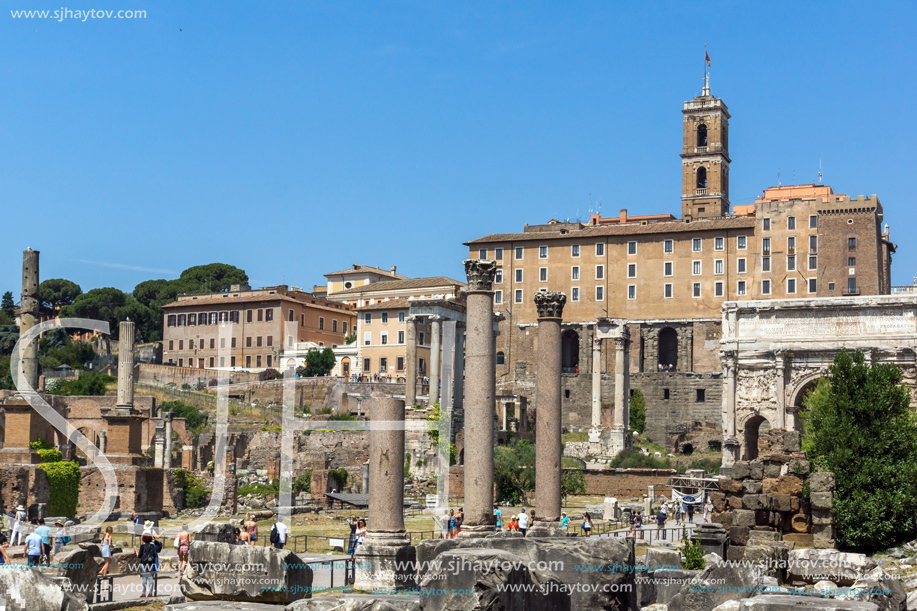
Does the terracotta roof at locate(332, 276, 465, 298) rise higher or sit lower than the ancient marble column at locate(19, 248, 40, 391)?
higher

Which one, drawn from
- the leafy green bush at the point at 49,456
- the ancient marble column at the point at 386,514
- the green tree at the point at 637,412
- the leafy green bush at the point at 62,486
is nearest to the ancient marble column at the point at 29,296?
the leafy green bush at the point at 62,486

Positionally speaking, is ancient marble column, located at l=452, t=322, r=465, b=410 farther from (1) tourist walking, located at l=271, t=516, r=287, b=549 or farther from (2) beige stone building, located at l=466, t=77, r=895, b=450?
(1) tourist walking, located at l=271, t=516, r=287, b=549

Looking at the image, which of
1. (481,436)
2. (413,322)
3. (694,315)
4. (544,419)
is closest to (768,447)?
(544,419)

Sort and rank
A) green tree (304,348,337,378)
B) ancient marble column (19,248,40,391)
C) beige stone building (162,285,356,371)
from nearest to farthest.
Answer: ancient marble column (19,248,40,391) → green tree (304,348,337,378) → beige stone building (162,285,356,371)

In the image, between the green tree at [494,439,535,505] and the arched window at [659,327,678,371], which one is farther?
the arched window at [659,327,678,371]

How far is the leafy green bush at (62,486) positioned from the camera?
26.5m

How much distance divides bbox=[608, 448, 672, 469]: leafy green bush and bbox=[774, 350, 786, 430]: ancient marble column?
870 cm

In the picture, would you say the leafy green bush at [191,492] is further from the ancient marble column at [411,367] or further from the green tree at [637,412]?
the green tree at [637,412]

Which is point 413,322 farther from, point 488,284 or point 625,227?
point 488,284

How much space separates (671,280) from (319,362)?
82.0 ft

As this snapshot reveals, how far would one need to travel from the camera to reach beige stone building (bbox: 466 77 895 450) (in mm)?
68375

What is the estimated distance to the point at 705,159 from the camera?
277 ft

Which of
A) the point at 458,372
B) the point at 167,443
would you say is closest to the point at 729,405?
the point at 458,372

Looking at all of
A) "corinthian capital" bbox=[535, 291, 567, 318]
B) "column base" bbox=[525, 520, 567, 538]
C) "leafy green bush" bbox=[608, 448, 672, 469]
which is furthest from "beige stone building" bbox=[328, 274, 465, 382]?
"column base" bbox=[525, 520, 567, 538]
